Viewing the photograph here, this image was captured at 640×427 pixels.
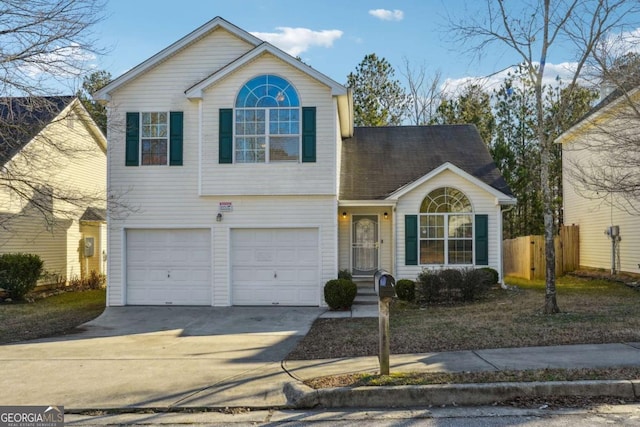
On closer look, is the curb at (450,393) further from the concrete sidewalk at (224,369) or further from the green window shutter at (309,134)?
the green window shutter at (309,134)

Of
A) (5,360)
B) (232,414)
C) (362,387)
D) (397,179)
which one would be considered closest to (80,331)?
(5,360)

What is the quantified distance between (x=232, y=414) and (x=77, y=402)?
192 centimetres

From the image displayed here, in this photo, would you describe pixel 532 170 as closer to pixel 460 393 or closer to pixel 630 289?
pixel 630 289

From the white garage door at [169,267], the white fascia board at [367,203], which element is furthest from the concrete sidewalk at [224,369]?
the white fascia board at [367,203]

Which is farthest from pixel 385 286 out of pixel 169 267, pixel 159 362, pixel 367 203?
pixel 169 267

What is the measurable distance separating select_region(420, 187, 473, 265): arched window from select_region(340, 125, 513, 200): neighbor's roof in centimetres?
122

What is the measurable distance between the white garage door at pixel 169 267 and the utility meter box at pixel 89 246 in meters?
7.12

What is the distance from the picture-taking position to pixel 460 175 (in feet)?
49.8

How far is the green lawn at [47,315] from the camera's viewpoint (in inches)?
432

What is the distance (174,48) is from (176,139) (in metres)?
2.52

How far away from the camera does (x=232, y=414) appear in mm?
5785

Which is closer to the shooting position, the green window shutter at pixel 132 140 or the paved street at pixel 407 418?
the paved street at pixel 407 418

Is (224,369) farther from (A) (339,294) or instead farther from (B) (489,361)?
(A) (339,294)

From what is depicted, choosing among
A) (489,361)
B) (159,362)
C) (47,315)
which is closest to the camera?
(489,361)
